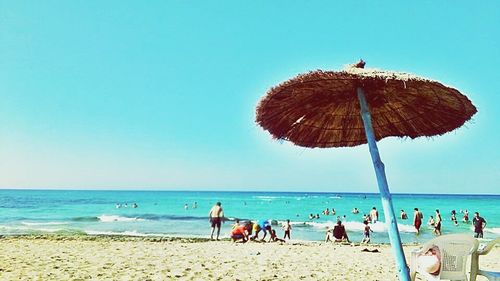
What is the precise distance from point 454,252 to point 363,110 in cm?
159

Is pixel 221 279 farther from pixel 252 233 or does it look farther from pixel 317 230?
pixel 317 230

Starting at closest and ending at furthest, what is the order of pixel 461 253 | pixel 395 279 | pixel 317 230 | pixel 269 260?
pixel 461 253, pixel 395 279, pixel 269 260, pixel 317 230

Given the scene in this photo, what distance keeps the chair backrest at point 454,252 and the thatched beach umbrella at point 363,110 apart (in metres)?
0.61

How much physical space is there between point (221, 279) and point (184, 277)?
0.65 metres

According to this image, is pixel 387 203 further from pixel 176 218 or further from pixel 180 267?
pixel 176 218

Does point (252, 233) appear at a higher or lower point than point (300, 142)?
lower

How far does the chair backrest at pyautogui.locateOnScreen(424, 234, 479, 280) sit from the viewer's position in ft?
12.9

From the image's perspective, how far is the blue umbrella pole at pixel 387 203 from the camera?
359cm

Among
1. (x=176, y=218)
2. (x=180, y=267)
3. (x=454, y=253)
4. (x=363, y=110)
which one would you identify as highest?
(x=363, y=110)

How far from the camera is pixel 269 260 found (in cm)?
986

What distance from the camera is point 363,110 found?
13.2 feet

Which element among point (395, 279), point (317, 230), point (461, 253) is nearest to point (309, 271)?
point (395, 279)

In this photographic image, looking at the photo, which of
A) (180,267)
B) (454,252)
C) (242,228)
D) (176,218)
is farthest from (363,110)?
(176,218)

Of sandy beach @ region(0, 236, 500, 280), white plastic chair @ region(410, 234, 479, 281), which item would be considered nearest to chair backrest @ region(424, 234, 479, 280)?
white plastic chair @ region(410, 234, 479, 281)
